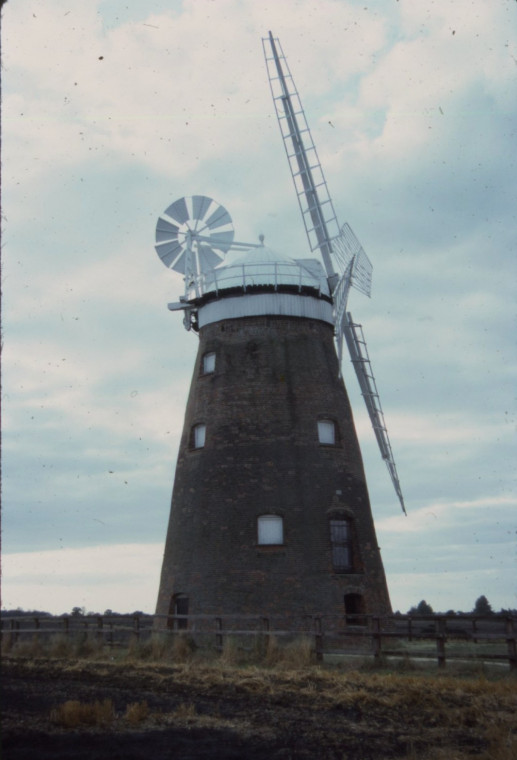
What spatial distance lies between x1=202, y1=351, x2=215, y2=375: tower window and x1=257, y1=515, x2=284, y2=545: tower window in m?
5.05

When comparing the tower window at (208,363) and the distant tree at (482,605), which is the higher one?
the tower window at (208,363)

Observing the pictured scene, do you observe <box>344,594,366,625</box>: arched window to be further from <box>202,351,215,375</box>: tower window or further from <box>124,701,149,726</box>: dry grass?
<box>124,701,149,726</box>: dry grass

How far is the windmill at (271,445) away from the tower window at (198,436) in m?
0.05

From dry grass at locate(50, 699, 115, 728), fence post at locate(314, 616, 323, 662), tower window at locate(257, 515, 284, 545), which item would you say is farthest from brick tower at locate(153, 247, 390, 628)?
dry grass at locate(50, 699, 115, 728)

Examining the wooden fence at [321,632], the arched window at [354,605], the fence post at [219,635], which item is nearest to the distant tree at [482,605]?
the wooden fence at [321,632]

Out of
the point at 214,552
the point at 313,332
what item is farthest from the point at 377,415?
the point at 214,552

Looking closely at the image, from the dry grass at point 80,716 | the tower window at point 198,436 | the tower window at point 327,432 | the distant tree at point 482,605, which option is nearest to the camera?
the dry grass at point 80,716

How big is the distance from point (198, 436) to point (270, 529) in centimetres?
396

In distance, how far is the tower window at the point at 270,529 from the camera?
848 inches

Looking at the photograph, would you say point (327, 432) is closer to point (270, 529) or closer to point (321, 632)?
point (270, 529)

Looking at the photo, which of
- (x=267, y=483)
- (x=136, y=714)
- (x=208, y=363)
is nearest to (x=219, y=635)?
(x=267, y=483)

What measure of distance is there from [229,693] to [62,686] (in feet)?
10.3

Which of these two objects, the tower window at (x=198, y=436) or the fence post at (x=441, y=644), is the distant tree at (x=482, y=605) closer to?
the tower window at (x=198, y=436)

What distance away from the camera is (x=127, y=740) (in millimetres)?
9008
